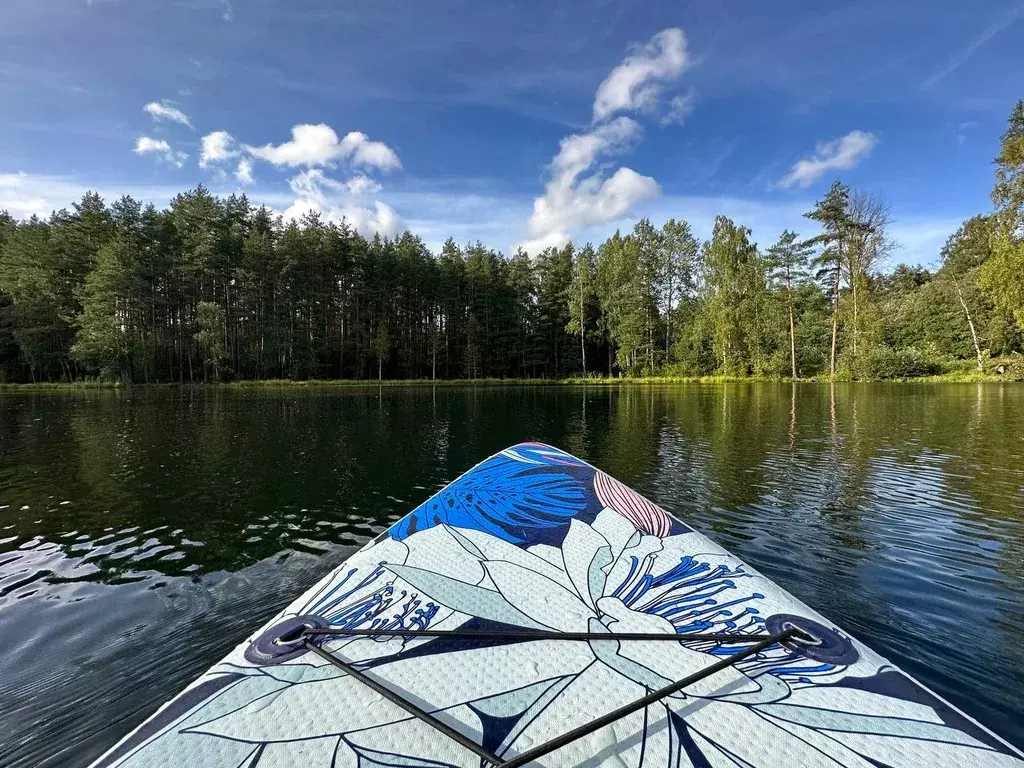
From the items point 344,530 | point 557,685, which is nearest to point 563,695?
point 557,685

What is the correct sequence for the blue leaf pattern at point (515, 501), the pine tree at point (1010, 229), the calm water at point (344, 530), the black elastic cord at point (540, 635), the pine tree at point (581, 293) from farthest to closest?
the pine tree at point (581, 293)
the pine tree at point (1010, 229)
the blue leaf pattern at point (515, 501)
the calm water at point (344, 530)
the black elastic cord at point (540, 635)

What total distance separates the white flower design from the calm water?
1.53 m

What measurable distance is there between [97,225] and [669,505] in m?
56.4

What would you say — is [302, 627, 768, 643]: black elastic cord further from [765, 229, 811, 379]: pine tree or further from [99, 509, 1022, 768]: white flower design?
[765, 229, 811, 379]: pine tree

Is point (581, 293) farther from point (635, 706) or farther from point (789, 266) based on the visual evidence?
point (635, 706)

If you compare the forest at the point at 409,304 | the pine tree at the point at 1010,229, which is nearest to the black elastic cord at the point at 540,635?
the pine tree at the point at 1010,229

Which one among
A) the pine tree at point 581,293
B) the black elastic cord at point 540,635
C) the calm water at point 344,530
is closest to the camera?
the black elastic cord at point 540,635

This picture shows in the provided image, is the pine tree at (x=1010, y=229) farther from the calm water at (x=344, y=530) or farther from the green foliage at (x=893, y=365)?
the calm water at (x=344, y=530)

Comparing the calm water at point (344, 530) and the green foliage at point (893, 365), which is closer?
the calm water at point (344, 530)

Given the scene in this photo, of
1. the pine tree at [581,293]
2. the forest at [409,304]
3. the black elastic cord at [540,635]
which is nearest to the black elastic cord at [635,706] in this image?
the black elastic cord at [540,635]

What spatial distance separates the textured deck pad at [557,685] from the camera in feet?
5.31

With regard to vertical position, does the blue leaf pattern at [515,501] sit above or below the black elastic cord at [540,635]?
above

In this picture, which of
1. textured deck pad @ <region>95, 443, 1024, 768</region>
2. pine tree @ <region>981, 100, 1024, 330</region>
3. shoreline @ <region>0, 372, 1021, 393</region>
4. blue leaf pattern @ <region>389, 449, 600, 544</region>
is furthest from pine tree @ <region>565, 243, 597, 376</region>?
textured deck pad @ <region>95, 443, 1024, 768</region>

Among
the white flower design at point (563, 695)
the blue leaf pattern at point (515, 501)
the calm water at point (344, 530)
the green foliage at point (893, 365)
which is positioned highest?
the green foliage at point (893, 365)
